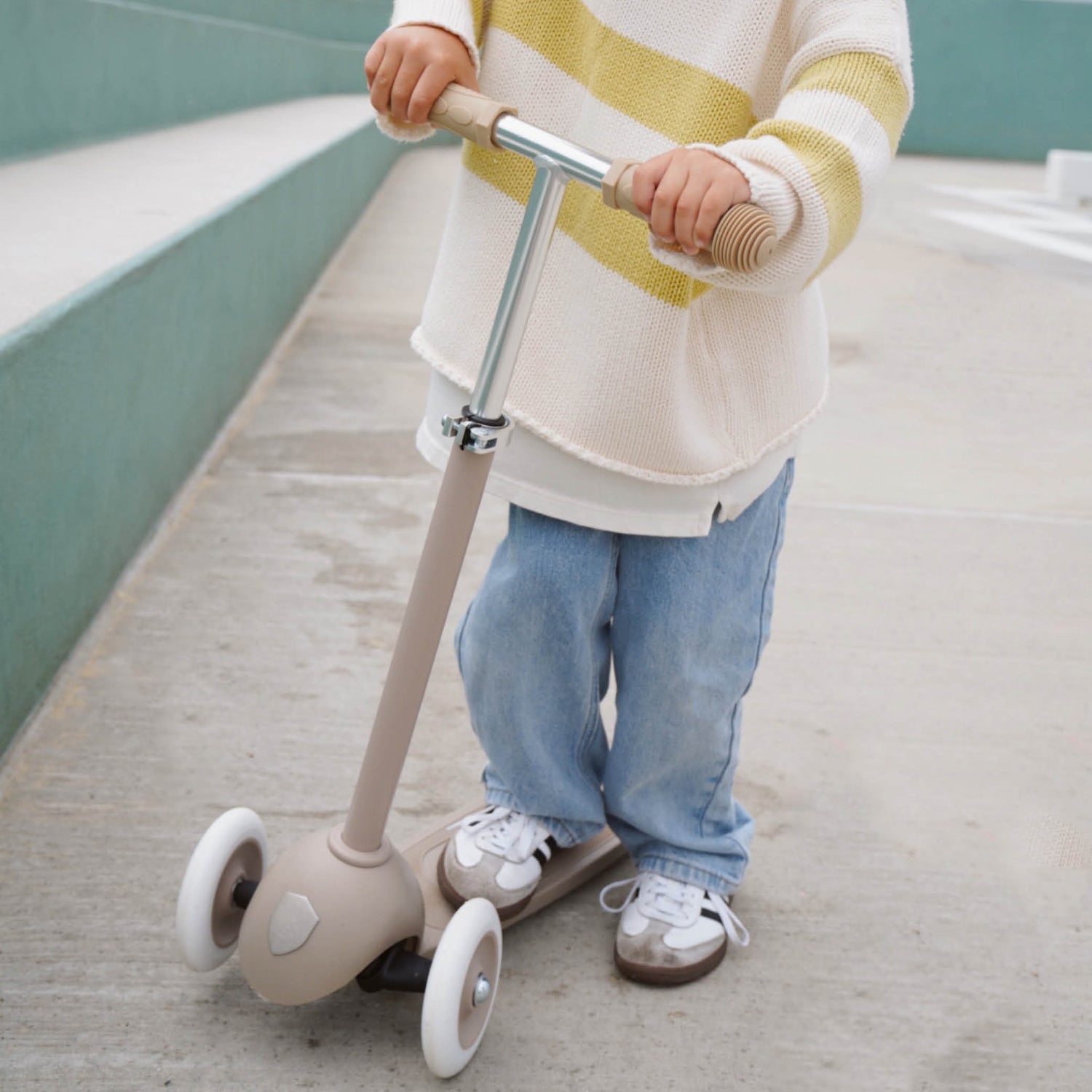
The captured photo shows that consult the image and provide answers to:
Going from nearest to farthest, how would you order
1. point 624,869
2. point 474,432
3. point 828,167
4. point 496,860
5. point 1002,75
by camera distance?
point 828,167, point 474,432, point 496,860, point 624,869, point 1002,75

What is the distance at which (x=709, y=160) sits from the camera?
1.01 metres

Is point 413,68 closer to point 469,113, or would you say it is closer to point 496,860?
point 469,113

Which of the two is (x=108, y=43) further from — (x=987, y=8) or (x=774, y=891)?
(x=987, y=8)

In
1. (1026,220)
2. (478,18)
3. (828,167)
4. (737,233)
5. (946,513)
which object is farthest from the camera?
(1026,220)

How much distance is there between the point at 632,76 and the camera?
1258 mm

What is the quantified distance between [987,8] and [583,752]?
55.9 ft

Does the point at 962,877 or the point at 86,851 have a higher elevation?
the point at 962,877

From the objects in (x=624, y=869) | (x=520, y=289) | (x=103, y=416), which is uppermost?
(x=520, y=289)

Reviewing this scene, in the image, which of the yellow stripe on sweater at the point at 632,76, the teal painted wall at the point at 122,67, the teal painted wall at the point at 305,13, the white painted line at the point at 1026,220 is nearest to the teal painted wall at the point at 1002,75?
the white painted line at the point at 1026,220

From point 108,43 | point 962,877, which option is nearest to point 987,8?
point 108,43

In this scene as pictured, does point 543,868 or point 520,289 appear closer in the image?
point 520,289

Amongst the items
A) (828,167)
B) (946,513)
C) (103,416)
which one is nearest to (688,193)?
(828,167)

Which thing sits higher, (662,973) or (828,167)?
(828,167)

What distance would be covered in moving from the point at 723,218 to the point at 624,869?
3.25 feet
